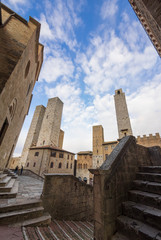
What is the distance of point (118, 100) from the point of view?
75.9 feet

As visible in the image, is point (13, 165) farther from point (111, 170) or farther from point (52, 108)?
point (111, 170)

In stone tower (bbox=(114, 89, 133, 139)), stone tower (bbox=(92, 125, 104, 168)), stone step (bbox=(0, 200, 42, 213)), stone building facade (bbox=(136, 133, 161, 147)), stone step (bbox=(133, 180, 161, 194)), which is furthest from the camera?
stone tower (bbox=(92, 125, 104, 168))

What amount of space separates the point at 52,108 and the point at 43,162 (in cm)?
1579

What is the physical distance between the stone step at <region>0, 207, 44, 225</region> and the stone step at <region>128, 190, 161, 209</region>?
312 cm

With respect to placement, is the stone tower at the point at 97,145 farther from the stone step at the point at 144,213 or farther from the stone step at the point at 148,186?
the stone step at the point at 144,213

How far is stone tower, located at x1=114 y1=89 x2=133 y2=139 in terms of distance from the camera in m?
18.9

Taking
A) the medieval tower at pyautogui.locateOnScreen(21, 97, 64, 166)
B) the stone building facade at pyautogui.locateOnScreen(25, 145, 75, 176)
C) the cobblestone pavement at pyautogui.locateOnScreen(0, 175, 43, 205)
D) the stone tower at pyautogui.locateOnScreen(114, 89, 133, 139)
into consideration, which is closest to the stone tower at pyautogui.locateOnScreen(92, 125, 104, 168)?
the stone building facade at pyautogui.locateOnScreen(25, 145, 75, 176)

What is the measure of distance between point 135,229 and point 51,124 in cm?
2728

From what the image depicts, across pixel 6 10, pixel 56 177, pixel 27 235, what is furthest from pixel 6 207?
pixel 6 10

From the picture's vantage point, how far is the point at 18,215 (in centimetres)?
287

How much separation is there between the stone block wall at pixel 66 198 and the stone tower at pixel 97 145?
76.0 feet

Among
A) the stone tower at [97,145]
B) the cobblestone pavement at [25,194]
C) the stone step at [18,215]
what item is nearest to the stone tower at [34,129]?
the stone tower at [97,145]

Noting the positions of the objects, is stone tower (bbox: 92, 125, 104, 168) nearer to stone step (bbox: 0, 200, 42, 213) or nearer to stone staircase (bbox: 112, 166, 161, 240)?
stone step (bbox: 0, 200, 42, 213)

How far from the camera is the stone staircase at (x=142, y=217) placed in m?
1.68
